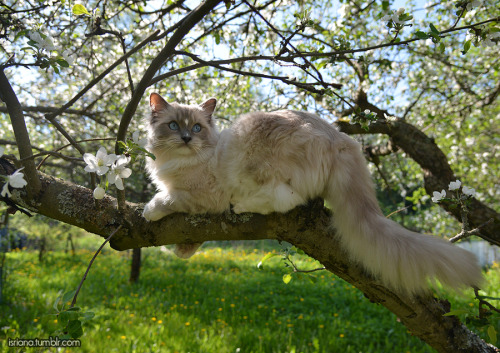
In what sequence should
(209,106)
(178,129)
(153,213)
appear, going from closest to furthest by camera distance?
(153,213), (178,129), (209,106)

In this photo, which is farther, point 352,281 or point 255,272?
point 255,272

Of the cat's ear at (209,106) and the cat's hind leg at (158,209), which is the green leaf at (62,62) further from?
the cat's ear at (209,106)

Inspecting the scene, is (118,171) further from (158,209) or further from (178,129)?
(178,129)

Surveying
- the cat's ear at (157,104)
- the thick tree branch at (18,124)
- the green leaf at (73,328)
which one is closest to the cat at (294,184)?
the cat's ear at (157,104)

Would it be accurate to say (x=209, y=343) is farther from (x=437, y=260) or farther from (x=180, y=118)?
(x=437, y=260)

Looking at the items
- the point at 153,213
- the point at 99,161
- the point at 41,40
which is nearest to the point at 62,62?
the point at 41,40

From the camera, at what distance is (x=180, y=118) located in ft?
9.52

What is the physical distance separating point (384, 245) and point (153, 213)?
4.87ft

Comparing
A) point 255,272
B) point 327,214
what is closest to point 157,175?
point 327,214

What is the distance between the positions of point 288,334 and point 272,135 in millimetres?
3644

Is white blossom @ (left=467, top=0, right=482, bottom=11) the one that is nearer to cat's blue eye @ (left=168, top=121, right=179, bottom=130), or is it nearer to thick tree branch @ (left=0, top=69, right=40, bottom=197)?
cat's blue eye @ (left=168, top=121, right=179, bottom=130)

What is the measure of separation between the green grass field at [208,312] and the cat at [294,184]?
1.94 metres

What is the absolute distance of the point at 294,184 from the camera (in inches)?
90.8

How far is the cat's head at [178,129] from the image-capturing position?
9.04 feet
